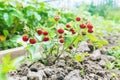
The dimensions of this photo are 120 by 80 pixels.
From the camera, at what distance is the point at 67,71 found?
2074mm

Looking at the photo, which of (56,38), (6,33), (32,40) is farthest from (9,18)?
(32,40)

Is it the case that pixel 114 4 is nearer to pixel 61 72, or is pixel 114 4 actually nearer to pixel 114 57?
pixel 114 57

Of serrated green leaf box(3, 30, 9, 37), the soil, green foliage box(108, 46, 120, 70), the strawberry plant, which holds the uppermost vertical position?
the strawberry plant

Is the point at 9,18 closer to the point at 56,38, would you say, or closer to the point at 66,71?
the point at 56,38

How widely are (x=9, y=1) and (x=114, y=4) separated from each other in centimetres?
525

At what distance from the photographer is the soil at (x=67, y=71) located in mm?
1927

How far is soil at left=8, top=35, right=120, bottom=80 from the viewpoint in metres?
1.93

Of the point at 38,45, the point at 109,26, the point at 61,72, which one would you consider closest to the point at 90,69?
the point at 61,72

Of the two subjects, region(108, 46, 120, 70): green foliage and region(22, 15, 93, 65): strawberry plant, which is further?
region(108, 46, 120, 70): green foliage

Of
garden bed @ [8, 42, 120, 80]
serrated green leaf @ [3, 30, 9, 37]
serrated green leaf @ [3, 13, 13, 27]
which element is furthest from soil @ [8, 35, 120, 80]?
→ serrated green leaf @ [3, 30, 9, 37]

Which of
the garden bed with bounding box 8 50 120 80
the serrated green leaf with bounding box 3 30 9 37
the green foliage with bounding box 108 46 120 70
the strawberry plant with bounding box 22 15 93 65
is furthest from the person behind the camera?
the serrated green leaf with bounding box 3 30 9 37

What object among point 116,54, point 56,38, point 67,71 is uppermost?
point 56,38

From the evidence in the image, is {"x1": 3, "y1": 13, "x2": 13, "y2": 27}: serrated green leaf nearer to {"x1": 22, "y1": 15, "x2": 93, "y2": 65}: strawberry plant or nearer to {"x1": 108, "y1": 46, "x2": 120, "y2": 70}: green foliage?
{"x1": 22, "y1": 15, "x2": 93, "y2": 65}: strawberry plant

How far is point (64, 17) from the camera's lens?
3.73 metres
